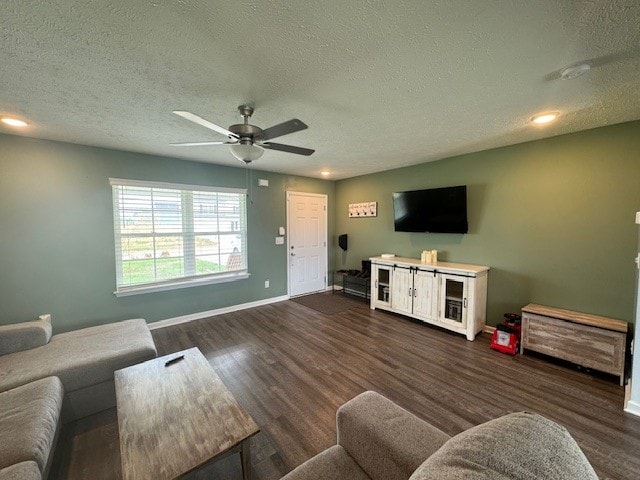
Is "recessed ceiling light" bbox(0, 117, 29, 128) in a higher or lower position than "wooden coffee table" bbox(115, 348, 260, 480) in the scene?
higher

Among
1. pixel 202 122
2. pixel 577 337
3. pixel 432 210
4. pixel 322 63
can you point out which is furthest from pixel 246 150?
pixel 577 337

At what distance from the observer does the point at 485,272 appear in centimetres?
341

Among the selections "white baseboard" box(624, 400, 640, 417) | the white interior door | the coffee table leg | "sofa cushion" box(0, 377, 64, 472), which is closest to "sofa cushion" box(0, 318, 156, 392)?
"sofa cushion" box(0, 377, 64, 472)

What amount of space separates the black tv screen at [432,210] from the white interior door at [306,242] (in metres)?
1.73

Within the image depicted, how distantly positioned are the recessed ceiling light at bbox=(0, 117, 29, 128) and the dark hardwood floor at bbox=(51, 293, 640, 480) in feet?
8.82

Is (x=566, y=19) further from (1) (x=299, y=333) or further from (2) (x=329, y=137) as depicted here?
(1) (x=299, y=333)

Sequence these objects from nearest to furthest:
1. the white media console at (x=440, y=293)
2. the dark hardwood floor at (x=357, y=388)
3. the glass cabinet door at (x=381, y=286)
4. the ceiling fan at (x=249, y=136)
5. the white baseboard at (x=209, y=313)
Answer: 1. the dark hardwood floor at (x=357, y=388)
2. the ceiling fan at (x=249, y=136)
3. the white media console at (x=440, y=293)
4. the white baseboard at (x=209, y=313)
5. the glass cabinet door at (x=381, y=286)

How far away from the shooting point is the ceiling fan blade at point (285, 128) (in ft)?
5.56

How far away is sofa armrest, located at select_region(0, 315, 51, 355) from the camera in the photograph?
84.7 inches

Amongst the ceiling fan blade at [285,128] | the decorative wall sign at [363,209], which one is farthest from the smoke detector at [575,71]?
the decorative wall sign at [363,209]

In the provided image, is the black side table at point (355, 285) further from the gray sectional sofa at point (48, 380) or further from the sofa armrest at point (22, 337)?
the sofa armrest at point (22, 337)

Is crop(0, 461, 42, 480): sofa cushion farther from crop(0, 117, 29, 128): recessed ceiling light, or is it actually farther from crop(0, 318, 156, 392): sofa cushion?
crop(0, 117, 29, 128): recessed ceiling light

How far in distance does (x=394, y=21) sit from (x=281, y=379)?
2.83m

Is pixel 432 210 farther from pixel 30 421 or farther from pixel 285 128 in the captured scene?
pixel 30 421
